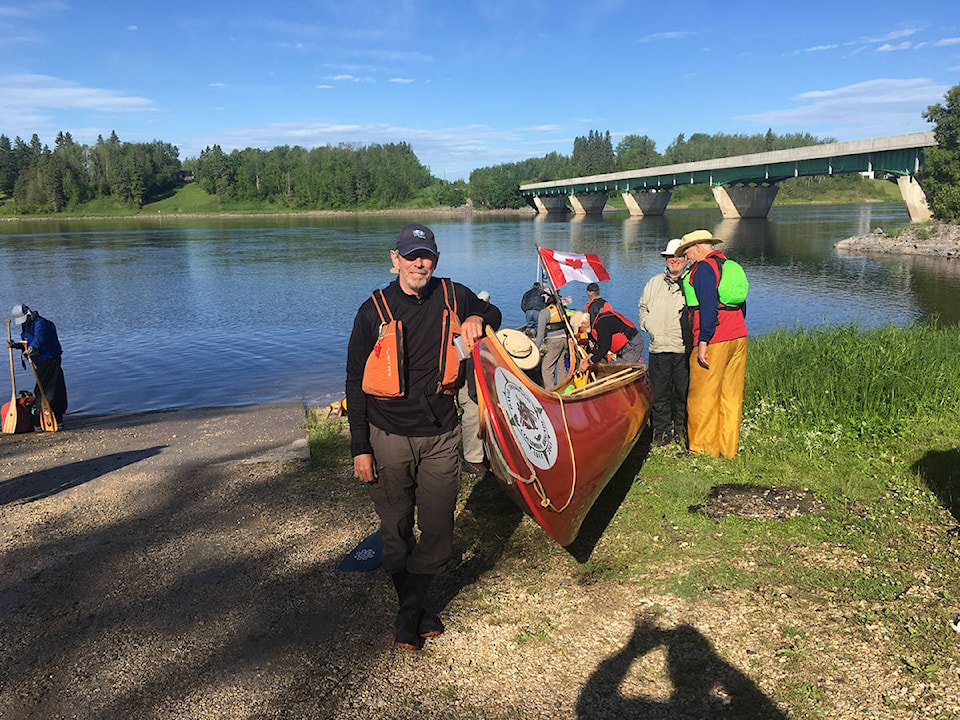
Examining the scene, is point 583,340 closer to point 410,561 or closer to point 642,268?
point 410,561

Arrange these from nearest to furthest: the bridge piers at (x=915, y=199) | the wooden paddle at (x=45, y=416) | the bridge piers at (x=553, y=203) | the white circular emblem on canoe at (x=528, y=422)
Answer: the white circular emblem on canoe at (x=528, y=422) → the wooden paddle at (x=45, y=416) → the bridge piers at (x=915, y=199) → the bridge piers at (x=553, y=203)

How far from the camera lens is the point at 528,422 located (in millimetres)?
4965

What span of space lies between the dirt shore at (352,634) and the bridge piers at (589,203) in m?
124

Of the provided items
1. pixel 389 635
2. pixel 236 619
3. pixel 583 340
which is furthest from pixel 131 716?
pixel 583 340

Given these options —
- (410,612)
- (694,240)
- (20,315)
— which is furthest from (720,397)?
(20,315)

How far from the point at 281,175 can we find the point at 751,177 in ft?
467

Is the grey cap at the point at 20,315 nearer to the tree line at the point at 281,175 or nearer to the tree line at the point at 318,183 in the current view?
the tree line at the point at 281,175

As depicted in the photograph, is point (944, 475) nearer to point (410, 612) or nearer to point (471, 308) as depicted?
point (471, 308)

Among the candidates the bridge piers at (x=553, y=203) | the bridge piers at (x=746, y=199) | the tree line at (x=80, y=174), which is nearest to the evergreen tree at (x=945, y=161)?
the bridge piers at (x=746, y=199)

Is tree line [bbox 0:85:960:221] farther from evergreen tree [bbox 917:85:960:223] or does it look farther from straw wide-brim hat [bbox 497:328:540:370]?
straw wide-brim hat [bbox 497:328:540:370]

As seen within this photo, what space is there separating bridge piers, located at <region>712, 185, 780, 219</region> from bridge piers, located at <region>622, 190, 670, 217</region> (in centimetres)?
1568

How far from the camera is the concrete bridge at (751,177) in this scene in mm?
53469

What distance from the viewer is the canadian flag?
12164 millimetres

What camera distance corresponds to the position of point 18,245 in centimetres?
6962
